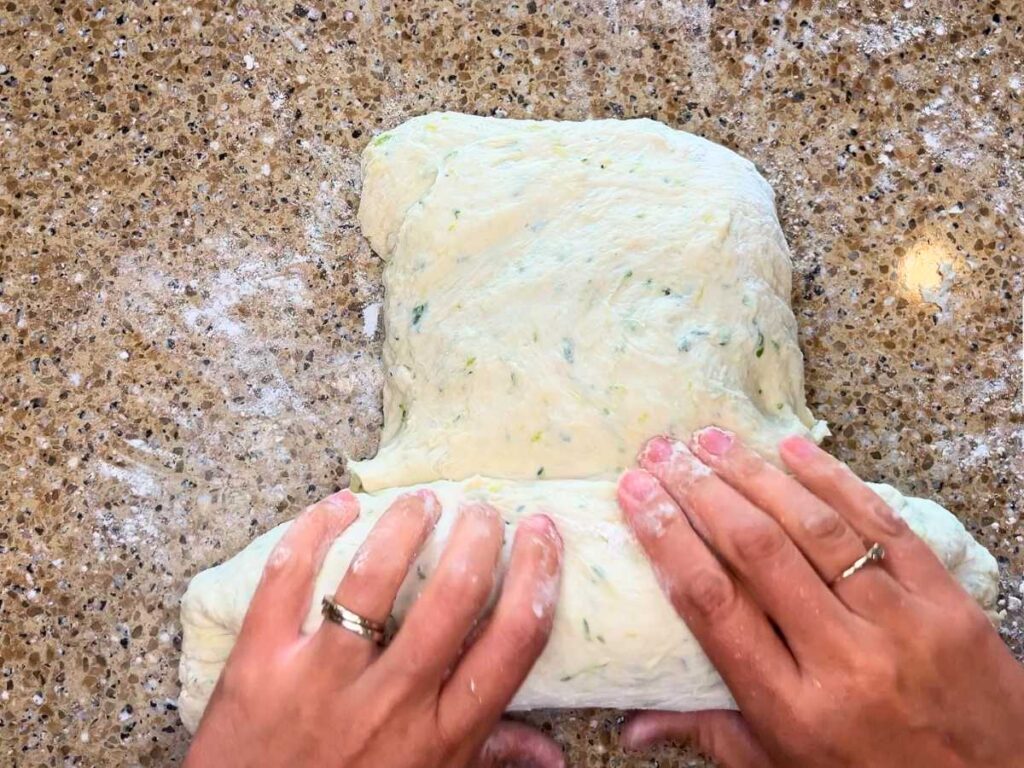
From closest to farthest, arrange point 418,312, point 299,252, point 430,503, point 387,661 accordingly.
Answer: point 387,661 < point 430,503 < point 418,312 < point 299,252

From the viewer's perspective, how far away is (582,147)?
111 cm

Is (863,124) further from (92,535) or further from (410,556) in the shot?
(92,535)

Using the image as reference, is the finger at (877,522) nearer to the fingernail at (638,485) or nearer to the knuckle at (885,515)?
the knuckle at (885,515)

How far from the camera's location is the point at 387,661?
852 mm

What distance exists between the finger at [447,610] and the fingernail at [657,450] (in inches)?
7.5

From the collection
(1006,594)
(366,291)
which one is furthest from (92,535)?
(1006,594)

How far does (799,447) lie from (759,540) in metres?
0.16

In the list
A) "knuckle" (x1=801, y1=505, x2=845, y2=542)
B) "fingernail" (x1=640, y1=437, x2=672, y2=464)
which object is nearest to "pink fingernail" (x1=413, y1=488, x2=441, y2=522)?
"fingernail" (x1=640, y1=437, x2=672, y2=464)

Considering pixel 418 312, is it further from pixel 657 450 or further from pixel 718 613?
pixel 718 613

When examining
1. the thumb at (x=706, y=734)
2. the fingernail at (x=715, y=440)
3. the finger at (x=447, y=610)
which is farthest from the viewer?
the thumb at (x=706, y=734)

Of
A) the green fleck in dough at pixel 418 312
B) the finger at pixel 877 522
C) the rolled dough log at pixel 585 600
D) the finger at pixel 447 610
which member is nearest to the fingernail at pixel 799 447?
the finger at pixel 877 522

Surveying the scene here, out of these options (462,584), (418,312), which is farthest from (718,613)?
(418,312)

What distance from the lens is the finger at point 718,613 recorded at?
0.87m

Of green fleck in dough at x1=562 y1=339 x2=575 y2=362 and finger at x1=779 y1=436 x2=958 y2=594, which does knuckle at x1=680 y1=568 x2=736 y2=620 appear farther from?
green fleck in dough at x1=562 y1=339 x2=575 y2=362
